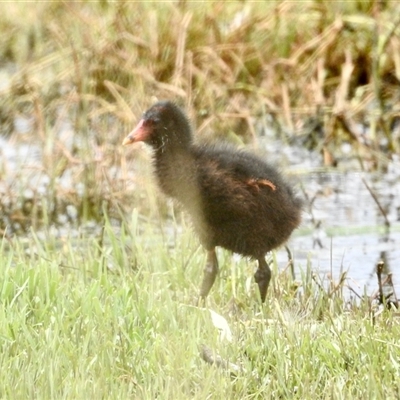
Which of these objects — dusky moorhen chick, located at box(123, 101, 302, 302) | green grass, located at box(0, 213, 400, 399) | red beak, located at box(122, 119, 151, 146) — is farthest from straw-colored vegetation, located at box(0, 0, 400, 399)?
red beak, located at box(122, 119, 151, 146)

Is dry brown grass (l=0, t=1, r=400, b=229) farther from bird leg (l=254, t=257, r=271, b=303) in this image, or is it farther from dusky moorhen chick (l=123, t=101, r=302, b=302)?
bird leg (l=254, t=257, r=271, b=303)

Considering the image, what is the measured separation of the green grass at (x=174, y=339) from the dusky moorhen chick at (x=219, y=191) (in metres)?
0.24

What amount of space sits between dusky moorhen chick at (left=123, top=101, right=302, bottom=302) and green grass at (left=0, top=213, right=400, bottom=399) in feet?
0.78

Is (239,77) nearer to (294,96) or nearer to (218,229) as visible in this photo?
(294,96)

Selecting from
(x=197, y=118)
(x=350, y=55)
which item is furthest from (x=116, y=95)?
(x=350, y=55)

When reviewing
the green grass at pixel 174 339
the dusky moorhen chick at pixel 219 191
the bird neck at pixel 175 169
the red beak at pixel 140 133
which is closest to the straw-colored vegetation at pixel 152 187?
the green grass at pixel 174 339

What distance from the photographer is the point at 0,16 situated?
991cm

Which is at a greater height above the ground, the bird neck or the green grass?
the bird neck

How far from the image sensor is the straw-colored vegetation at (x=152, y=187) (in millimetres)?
3660

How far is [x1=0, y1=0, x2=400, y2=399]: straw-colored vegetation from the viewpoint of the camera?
144 inches

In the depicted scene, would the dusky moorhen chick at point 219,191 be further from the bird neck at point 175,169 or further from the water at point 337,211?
the water at point 337,211

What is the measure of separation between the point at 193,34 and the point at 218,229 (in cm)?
408

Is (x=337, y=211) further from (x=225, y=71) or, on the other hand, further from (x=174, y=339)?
(x=174, y=339)

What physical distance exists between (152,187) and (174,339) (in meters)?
2.50
